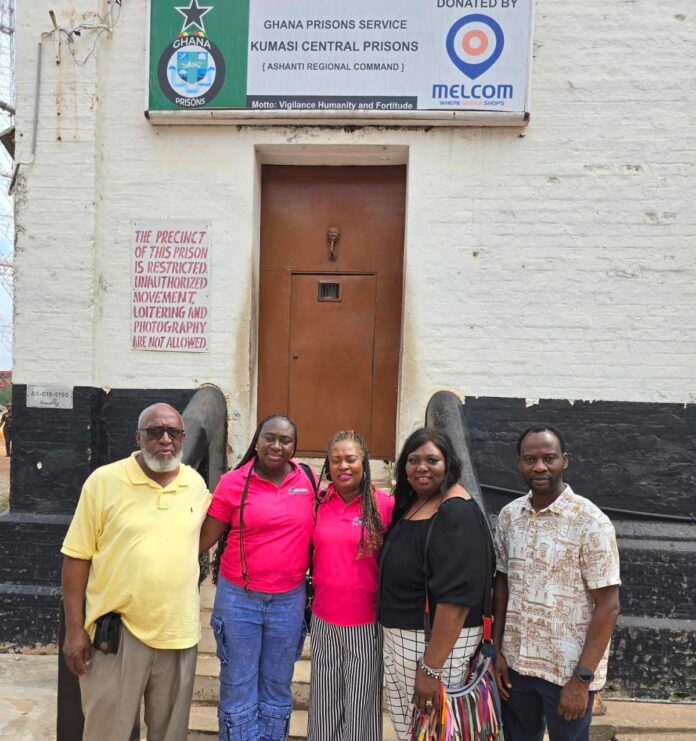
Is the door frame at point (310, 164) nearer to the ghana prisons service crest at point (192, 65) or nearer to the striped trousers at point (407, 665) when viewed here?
the ghana prisons service crest at point (192, 65)

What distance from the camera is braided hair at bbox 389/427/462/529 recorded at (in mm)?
2633

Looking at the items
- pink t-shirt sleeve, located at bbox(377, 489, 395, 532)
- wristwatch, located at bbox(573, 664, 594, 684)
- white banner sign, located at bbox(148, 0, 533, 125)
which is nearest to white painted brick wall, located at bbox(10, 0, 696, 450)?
white banner sign, located at bbox(148, 0, 533, 125)

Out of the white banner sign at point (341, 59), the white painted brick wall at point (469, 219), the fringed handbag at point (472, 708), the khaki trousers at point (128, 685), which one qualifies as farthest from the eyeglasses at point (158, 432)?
the white banner sign at point (341, 59)

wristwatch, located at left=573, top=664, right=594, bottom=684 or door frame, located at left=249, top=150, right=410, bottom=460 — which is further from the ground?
door frame, located at left=249, top=150, right=410, bottom=460

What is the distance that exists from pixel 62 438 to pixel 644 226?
4860 millimetres

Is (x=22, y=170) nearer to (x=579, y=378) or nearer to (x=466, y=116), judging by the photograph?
(x=466, y=116)

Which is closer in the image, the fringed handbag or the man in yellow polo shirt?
the fringed handbag

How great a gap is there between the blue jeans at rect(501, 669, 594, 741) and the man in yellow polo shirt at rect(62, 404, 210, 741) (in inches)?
54.0

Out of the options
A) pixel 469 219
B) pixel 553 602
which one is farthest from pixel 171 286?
pixel 553 602

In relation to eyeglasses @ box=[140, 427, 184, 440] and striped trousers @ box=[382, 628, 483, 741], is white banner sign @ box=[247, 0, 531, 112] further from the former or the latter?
striped trousers @ box=[382, 628, 483, 741]

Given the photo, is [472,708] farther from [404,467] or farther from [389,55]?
[389,55]

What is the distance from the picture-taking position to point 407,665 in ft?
8.43

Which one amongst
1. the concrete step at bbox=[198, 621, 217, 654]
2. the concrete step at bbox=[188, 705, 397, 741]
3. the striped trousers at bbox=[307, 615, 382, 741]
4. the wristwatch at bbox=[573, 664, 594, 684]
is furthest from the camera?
the concrete step at bbox=[198, 621, 217, 654]

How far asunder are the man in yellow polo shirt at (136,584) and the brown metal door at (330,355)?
9.34 ft
